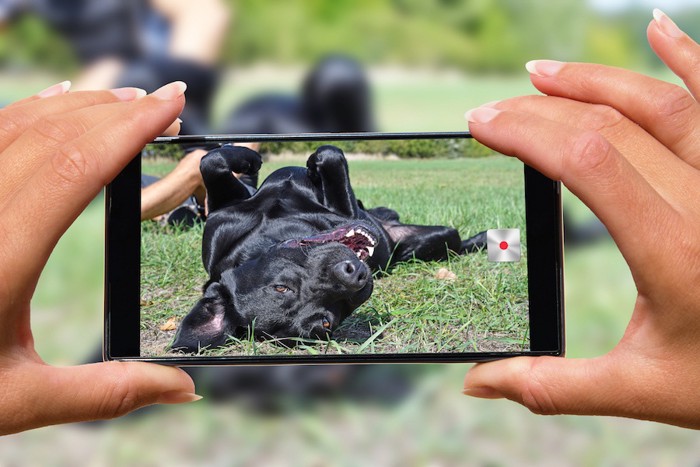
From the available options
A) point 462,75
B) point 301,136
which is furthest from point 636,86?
point 462,75

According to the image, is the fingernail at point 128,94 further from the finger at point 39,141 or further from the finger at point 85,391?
the finger at point 85,391

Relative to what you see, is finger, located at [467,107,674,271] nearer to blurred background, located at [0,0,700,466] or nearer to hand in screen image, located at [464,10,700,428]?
hand in screen image, located at [464,10,700,428]

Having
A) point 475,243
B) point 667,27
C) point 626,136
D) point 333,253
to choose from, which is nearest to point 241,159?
point 333,253

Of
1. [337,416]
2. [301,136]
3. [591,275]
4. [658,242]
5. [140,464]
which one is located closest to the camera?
[658,242]

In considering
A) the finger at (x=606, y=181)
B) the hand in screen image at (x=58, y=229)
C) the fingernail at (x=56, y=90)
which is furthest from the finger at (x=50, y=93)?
the finger at (x=606, y=181)

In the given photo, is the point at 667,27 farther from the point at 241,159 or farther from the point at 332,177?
the point at 241,159

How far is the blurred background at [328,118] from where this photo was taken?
258 centimetres

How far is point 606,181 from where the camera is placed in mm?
1067

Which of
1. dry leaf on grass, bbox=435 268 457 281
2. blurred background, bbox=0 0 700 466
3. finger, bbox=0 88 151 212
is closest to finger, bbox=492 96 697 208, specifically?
dry leaf on grass, bbox=435 268 457 281

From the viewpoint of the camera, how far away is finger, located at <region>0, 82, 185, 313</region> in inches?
43.3

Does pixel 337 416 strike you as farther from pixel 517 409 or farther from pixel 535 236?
pixel 535 236

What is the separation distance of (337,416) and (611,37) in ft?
7.21

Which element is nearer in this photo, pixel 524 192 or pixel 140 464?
pixel 524 192

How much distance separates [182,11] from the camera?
3.28 metres
